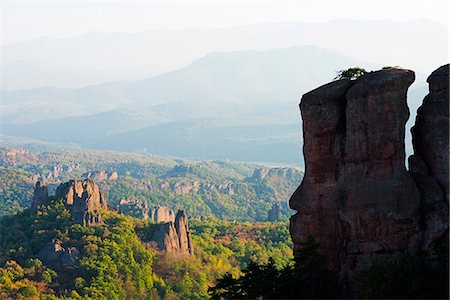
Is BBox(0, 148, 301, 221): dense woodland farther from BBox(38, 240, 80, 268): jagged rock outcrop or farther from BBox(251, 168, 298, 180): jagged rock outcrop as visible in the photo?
BBox(38, 240, 80, 268): jagged rock outcrop

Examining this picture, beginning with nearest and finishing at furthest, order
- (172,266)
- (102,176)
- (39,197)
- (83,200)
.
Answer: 1. (172,266)
2. (83,200)
3. (39,197)
4. (102,176)

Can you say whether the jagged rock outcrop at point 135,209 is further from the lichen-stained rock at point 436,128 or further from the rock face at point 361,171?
the lichen-stained rock at point 436,128

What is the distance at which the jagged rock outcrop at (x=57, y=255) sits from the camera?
179ft

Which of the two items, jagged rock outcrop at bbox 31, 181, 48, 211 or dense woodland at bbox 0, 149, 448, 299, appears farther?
jagged rock outcrop at bbox 31, 181, 48, 211

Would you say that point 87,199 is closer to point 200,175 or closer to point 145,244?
point 145,244

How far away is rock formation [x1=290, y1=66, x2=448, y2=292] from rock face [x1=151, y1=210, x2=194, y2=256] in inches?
1466

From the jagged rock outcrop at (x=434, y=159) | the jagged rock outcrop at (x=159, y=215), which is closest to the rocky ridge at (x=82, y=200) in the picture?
the jagged rock outcrop at (x=159, y=215)

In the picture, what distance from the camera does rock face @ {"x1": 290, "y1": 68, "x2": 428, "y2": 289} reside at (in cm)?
2333

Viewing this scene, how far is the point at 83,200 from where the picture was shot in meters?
63.0

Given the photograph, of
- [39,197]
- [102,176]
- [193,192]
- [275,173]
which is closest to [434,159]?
[39,197]

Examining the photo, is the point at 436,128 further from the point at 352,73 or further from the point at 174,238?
the point at 174,238

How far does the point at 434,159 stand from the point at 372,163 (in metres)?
1.88

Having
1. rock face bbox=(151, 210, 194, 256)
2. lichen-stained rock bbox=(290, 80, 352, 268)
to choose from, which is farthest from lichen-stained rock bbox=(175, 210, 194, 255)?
lichen-stained rock bbox=(290, 80, 352, 268)

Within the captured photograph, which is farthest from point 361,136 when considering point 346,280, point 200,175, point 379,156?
point 200,175
